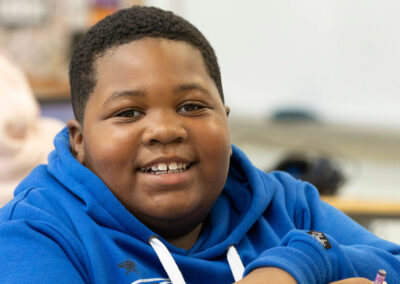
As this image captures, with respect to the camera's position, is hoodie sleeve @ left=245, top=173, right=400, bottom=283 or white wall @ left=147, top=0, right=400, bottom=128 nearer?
hoodie sleeve @ left=245, top=173, right=400, bottom=283

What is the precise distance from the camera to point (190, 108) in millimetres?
995

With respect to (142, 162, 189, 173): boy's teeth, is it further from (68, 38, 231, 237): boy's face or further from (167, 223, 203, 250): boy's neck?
(167, 223, 203, 250): boy's neck

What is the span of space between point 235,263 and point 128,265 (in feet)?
0.64

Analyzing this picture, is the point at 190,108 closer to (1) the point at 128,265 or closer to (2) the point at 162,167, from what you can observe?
(2) the point at 162,167

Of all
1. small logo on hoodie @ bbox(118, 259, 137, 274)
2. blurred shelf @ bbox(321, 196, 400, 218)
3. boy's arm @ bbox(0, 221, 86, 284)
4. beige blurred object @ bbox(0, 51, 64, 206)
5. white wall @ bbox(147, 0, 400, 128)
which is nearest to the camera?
boy's arm @ bbox(0, 221, 86, 284)

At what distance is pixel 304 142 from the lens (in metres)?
4.05

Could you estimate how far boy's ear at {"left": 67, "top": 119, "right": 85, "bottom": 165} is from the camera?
106cm

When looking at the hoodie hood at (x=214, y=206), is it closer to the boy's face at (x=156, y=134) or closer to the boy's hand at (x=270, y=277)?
the boy's face at (x=156, y=134)

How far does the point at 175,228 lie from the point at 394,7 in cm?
288

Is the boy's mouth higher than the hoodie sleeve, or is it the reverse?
the boy's mouth

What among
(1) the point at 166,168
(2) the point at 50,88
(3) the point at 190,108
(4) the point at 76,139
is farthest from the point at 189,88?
A: (2) the point at 50,88

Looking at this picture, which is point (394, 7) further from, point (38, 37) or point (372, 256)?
point (372, 256)

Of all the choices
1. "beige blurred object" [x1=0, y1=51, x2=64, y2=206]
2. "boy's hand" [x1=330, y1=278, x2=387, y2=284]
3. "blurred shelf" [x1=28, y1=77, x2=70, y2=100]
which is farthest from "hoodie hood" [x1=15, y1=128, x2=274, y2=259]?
"blurred shelf" [x1=28, y1=77, x2=70, y2=100]

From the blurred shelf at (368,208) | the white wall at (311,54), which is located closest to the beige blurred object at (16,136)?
the blurred shelf at (368,208)
